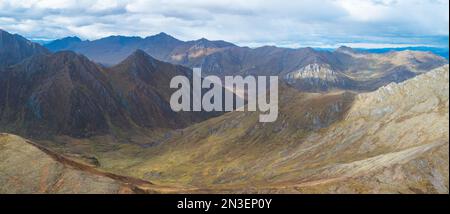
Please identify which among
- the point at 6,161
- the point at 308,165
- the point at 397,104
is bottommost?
the point at 308,165

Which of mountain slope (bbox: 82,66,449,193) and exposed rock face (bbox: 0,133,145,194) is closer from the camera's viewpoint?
exposed rock face (bbox: 0,133,145,194)

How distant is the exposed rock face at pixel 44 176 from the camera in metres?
95.6

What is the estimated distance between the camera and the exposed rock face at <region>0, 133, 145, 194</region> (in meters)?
95.6

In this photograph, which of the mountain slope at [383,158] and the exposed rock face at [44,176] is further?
the mountain slope at [383,158]

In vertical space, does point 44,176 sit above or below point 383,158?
below

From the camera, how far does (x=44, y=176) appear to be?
324 ft

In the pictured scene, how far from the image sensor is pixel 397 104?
7613 inches

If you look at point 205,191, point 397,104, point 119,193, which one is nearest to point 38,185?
point 119,193

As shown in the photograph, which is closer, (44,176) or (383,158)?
(44,176)

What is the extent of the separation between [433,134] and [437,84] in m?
45.1
